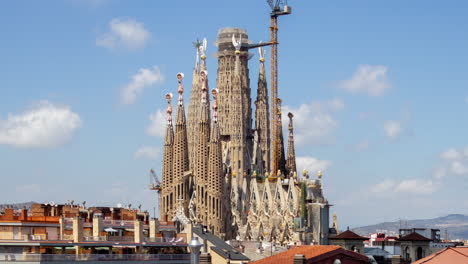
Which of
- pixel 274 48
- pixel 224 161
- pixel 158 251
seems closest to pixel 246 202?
pixel 224 161

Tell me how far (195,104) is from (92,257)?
10537cm

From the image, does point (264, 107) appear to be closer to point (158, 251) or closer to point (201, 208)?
point (201, 208)

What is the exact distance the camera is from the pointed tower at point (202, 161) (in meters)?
164

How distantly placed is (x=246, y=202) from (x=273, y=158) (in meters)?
20.6

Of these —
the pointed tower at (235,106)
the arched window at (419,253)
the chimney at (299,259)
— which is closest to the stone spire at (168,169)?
the pointed tower at (235,106)

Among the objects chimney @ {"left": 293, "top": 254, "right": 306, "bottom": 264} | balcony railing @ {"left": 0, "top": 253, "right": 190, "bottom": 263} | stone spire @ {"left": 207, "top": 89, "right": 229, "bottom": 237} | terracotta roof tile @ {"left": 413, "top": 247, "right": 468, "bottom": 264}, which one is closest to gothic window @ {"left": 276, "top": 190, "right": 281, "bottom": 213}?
stone spire @ {"left": 207, "top": 89, "right": 229, "bottom": 237}

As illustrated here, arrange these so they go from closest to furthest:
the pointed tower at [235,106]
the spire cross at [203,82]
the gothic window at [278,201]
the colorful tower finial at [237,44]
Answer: the spire cross at [203,82] < the gothic window at [278,201] < the pointed tower at [235,106] < the colorful tower finial at [237,44]

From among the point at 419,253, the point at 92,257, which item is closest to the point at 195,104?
the point at 419,253

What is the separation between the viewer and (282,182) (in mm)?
179125

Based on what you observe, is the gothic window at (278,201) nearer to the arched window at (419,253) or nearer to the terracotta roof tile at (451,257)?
the arched window at (419,253)

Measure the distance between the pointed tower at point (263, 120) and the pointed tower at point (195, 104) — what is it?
1147cm

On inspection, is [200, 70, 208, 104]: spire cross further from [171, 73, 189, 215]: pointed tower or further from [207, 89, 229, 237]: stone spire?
[207, 89, 229, 237]: stone spire

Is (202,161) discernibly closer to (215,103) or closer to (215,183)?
(215,183)

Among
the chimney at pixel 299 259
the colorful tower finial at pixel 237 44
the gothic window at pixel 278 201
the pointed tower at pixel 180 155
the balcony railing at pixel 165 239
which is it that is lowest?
the chimney at pixel 299 259
